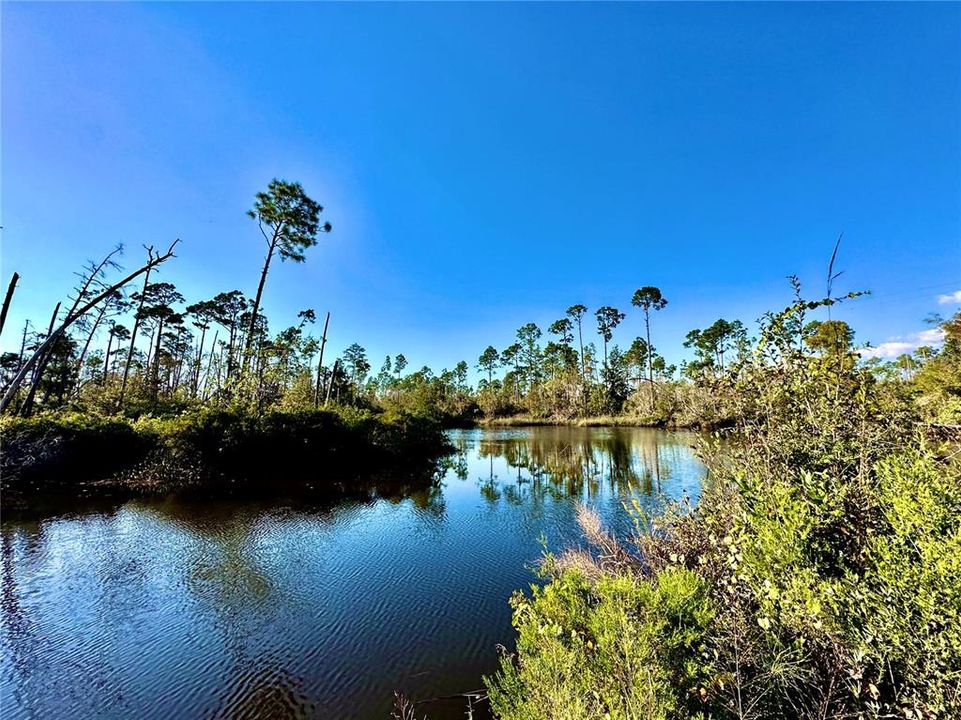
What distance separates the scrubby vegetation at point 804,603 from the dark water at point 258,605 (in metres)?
1.54

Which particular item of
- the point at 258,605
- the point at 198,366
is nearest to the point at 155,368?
the point at 198,366

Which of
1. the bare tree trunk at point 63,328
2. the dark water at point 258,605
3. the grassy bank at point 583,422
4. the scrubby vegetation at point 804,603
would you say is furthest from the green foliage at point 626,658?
the grassy bank at point 583,422

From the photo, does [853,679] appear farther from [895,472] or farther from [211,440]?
[211,440]

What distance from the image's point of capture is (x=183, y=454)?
14.2 m

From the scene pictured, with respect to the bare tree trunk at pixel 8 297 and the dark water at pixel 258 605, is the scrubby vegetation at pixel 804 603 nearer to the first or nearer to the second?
the dark water at pixel 258 605

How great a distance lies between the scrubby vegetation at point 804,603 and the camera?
1950 millimetres

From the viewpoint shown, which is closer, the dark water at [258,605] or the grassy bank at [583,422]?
the dark water at [258,605]

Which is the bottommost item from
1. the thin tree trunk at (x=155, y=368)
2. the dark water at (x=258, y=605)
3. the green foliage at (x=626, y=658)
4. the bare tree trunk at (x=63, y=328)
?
the dark water at (x=258, y=605)

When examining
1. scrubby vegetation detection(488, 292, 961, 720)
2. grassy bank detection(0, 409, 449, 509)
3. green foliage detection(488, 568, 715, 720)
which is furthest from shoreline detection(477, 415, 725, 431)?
green foliage detection(488, 568, 715, 720)

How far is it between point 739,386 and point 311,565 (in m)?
7.30

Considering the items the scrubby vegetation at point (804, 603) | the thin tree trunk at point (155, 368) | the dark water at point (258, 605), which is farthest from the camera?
the thin tree trunk at point (155, 368)

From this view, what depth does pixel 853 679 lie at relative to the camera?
2.17 meters

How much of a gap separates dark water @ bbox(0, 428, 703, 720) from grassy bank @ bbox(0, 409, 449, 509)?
10.1 ft

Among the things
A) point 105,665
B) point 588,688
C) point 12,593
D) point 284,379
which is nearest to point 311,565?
point 105,665
